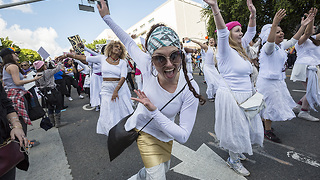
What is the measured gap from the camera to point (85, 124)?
502cm

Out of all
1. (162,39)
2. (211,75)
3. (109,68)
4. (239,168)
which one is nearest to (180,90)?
(162,39)

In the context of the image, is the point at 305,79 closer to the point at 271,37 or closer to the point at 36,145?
the point at 271,37

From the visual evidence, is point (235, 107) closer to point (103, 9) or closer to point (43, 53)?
point (103, 9)

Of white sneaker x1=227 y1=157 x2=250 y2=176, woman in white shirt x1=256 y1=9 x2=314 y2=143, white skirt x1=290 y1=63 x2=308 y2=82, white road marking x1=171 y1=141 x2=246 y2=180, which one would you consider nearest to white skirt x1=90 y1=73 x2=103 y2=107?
white road marking x1=171 y1=141 x2=246 y2=180

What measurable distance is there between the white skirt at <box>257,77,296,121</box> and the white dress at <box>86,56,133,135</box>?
274 cm

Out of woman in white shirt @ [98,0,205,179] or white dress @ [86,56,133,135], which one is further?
white dress @ [86,56,133,135]

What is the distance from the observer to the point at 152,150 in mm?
1512

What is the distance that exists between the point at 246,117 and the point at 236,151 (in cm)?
48

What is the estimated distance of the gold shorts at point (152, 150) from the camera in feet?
4.79

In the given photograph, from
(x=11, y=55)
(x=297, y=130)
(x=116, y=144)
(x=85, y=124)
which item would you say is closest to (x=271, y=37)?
(x=297, y=130)

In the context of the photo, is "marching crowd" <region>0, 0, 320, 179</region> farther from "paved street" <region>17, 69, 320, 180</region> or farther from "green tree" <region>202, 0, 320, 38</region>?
"green tree" <region>202, 0, 320, 38</region>

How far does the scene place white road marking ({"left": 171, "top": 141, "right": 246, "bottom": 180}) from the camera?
2.34m

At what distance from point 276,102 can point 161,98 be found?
264 centimetres

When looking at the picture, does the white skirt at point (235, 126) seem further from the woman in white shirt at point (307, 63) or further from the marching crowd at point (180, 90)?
the woman in white shirt at point (307, 63)
